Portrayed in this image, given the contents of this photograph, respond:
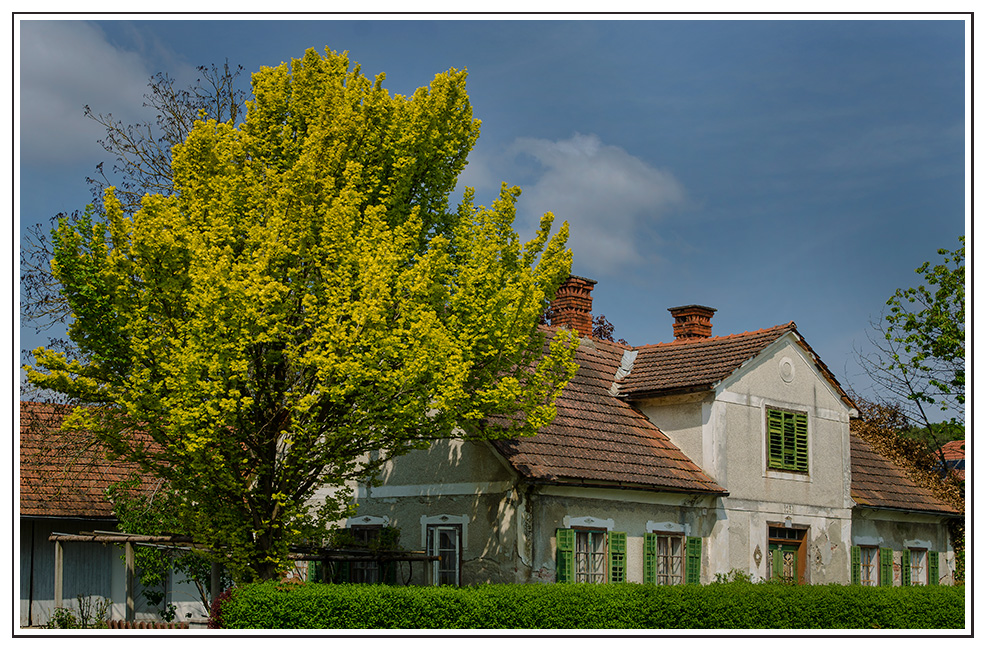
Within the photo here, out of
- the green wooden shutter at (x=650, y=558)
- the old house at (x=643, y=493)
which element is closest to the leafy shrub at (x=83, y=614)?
the old house at (x=643, y=493)

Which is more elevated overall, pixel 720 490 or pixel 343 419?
pixel 343 419

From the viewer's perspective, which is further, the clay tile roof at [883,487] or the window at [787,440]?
the clay tile roof at [883,487]

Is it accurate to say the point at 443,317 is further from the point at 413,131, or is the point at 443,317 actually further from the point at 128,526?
the point at 128,526

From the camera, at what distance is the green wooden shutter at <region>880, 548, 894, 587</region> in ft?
79.7

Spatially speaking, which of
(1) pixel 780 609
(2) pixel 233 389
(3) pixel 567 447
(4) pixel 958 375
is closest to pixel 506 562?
(3) pixel 567 447

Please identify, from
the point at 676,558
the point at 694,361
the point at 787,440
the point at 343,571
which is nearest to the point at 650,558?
the point at 676,558

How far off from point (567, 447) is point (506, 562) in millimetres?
2632

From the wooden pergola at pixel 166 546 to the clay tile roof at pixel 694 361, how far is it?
23.0 ft

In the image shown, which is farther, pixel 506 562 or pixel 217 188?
pixel 506 562

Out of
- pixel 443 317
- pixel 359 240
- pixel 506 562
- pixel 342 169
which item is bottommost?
pixel 506 562

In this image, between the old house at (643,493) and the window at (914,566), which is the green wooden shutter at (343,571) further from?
the window at (914,566)

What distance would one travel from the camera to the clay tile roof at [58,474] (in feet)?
71.3

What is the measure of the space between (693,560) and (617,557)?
207 centimetres

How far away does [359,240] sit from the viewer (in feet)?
48.1
